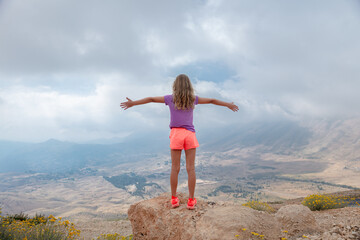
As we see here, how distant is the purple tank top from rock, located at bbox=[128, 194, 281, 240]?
2.15m

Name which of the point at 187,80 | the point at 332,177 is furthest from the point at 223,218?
the point at 332,177

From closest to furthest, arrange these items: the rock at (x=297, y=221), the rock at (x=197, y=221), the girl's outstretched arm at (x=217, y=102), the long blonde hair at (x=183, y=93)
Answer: the rock at (x=197, y=221) < the long blonde hair at (x=183, y=93) < the girl's outstretched arm at (x=217, y=102) < the rock at (x=297, y=221)

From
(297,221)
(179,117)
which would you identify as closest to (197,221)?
(179,117)

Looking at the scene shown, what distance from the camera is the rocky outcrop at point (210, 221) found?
513 centimetres

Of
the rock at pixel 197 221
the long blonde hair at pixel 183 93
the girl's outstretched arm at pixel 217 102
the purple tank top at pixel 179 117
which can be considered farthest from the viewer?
the girl's outstretched arm at pixel 217 102

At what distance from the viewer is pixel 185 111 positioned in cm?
589

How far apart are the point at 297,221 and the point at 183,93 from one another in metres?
4.68

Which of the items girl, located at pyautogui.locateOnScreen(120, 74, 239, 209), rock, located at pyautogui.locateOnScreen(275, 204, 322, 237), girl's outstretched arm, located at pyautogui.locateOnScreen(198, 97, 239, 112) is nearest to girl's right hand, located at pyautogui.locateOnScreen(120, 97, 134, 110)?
girl, located at pyautogui.locateOnScreen(120, 74, 239, 209)

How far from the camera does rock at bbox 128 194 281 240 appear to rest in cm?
512

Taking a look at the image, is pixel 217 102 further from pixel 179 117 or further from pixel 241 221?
pixel 241 221

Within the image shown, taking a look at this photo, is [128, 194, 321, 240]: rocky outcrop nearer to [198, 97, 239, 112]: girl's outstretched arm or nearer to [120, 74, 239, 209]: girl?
[120, 74, 239, 209]: girl

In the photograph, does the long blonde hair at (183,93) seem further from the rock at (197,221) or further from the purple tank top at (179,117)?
the rock at (197,221)

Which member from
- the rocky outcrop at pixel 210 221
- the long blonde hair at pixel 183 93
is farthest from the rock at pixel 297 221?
the long blonde hair at pixel 183 93

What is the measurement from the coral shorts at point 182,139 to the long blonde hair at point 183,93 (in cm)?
59
